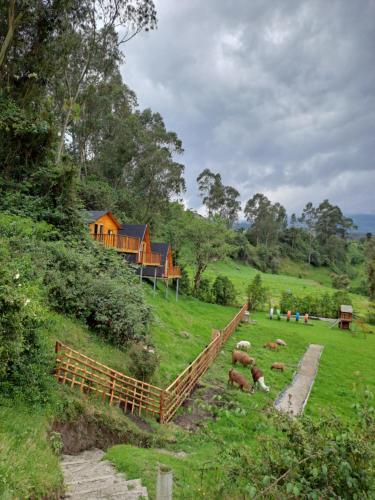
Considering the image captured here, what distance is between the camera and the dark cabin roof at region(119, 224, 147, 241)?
103 feet

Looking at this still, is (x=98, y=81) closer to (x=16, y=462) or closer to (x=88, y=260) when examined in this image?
(x=88, y=260)

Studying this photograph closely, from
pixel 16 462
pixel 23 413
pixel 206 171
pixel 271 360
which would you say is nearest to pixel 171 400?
pixel 23 413

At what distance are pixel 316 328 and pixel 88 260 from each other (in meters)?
27.5

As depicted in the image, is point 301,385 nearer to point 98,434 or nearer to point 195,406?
point 195,406

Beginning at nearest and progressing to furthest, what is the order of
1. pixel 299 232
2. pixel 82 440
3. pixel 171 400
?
pixel 82 440, pixel 171 400, pixel 299 232

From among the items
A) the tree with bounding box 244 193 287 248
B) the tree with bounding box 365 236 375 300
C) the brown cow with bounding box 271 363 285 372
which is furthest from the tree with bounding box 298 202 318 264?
the brown cow with bounding box 271 363 285 372

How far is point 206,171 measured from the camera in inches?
A: 3059

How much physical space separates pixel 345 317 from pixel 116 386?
31.6 meters

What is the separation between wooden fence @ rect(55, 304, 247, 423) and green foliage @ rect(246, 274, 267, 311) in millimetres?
28854

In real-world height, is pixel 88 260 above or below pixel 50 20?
below

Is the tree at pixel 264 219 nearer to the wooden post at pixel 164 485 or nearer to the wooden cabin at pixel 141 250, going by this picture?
the wooden cabin at pixel 141 250

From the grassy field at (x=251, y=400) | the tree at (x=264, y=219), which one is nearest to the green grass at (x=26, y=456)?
the grassy field at (x=251, y=400)

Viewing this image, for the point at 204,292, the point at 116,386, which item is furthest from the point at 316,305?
the point at 116,386

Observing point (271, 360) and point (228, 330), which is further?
point (228, 330)
